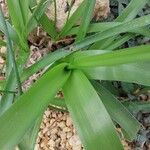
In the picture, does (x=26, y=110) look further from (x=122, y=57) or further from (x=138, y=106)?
(x=138, y=106)

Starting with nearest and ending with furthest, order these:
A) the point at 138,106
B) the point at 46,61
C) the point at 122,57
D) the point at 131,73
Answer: the point at 122,57, the point at 131,73, the point at 46,61, the point at 138,106

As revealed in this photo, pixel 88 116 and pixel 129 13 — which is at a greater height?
pixel 129 13

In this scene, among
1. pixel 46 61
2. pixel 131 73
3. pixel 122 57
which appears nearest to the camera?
pixel 122 57

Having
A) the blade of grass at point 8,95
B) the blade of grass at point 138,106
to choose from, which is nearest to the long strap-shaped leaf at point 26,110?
the blade of grass at point 8,95

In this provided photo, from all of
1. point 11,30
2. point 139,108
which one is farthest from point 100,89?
point 11,30

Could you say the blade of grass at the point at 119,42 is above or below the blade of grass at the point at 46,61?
above

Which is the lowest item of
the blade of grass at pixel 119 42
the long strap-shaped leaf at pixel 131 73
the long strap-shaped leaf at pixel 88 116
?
the long strap-shaped leaf at pixel 88 116

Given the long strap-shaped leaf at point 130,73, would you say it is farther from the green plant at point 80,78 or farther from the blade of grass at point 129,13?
the blade of grass at point 129,13

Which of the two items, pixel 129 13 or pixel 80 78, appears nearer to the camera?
pixel 80 78

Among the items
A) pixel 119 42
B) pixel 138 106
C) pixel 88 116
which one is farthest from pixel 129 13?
pixel 88 116
